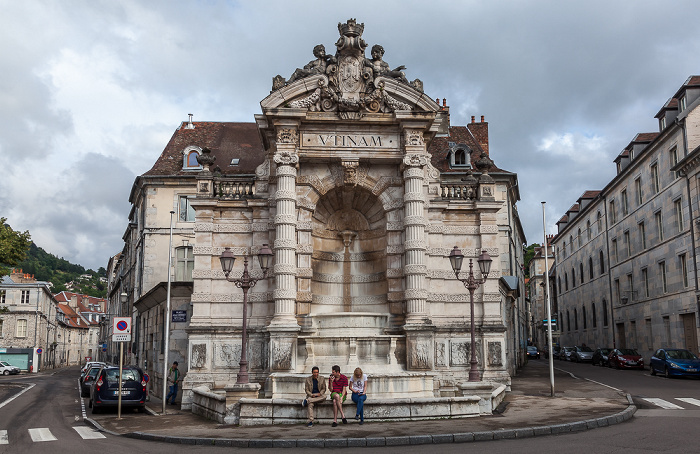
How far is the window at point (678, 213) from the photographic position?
3625 cm

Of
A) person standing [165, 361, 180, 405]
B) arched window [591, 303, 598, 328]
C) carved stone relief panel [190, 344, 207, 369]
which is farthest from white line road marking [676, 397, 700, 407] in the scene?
arched window [591, 303, 598, 328]

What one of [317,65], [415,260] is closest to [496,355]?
[415,260]

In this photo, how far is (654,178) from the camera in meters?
40.2

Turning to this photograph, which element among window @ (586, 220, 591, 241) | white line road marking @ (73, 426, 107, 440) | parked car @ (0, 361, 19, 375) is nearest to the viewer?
white line road marking @ (73, 426, 107, 440)

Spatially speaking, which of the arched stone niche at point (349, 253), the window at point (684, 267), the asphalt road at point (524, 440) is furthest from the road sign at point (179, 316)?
the window at point (684, 267)

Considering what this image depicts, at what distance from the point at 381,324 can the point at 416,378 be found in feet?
12.3

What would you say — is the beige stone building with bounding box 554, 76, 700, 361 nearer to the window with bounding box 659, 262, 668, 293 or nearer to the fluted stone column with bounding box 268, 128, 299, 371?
the window with bounding box 659, 262, 668, 293

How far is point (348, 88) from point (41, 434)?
1382cm

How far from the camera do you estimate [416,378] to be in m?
17.9

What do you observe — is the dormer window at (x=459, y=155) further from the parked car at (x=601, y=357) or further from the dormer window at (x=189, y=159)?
the parked car at (x=601, y=357)

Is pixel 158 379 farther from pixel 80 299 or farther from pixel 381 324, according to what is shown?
pixel 80 299

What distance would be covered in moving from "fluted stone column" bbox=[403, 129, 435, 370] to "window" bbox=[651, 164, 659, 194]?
23832mm

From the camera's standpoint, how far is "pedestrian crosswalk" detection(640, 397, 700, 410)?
17812 mm

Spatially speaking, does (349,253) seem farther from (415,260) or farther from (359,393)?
(359,393)
